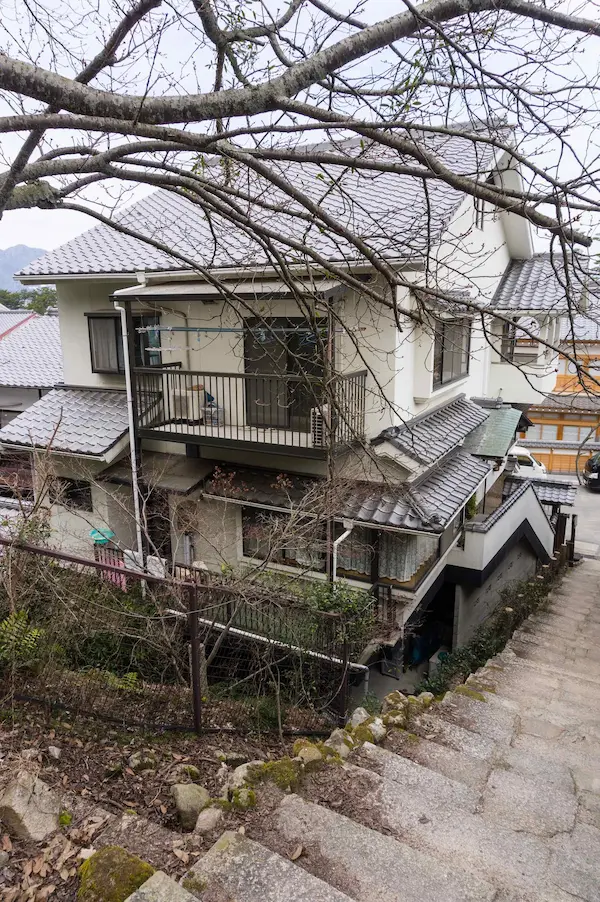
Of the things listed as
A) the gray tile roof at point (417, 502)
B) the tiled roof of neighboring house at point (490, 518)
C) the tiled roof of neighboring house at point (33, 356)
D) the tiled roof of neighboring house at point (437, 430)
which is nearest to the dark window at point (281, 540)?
the gray tile roof at point (417, 502)

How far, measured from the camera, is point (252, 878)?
263 cm

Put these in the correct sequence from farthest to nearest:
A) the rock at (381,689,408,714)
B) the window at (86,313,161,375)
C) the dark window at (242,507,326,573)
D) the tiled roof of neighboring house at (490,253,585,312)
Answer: the tiled roof of neighboring house at (490,253,585,312) < the window at (86,313,161,375) < the dark window at (242,507,326,573) < the rock at (381,689,408,714)

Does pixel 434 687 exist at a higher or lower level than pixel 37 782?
lower

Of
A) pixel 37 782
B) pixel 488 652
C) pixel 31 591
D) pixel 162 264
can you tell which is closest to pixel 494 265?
pixel 162 264

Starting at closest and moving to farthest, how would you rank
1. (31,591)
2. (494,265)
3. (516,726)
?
(516,726), (31,591), (494,265)

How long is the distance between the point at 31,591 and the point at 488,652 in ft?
23.8

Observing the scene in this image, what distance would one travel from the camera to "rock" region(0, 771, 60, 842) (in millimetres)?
3229

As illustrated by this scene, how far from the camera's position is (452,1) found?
10.8 ft

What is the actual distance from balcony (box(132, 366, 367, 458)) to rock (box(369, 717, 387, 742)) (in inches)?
169

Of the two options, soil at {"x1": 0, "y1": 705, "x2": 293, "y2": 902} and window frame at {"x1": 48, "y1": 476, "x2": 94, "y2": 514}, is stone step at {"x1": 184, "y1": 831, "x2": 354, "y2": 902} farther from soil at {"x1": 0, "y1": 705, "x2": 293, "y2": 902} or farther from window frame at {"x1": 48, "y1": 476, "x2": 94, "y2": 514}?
window frame at {"x1": 48, "y1": 476, "x2": 94, "y2": 514}

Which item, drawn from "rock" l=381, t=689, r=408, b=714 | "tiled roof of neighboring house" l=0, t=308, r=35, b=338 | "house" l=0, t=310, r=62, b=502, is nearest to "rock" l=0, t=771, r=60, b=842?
"rock" l=381, t=689, r=408, b=714

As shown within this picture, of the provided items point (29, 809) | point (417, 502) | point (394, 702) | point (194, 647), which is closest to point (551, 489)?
point (417, 502)

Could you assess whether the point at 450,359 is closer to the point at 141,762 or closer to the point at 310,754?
the point at 310,754

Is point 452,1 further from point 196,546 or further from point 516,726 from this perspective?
point 196,546
